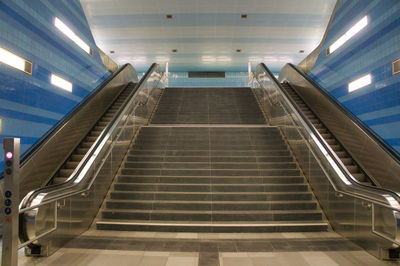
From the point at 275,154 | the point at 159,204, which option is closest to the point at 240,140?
the point at 275,154

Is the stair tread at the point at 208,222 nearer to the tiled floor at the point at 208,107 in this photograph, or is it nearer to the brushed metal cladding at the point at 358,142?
the brushed metal cladding at the point at 358,142

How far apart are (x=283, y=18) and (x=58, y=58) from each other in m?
9.07

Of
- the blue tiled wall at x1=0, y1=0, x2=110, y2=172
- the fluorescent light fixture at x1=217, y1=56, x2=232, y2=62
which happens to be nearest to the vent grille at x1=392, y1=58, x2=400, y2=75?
the blue tiled wall at x1=0, y1=0, x2=110, y2=172

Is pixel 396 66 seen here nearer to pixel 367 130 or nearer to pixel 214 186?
pixel 367 130

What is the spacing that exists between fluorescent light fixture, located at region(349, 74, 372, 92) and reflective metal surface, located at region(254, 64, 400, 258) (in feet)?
5.74

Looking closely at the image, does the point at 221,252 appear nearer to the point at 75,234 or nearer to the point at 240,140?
the point at 75,234

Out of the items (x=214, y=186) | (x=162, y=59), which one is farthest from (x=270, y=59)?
(x=214, y=186)

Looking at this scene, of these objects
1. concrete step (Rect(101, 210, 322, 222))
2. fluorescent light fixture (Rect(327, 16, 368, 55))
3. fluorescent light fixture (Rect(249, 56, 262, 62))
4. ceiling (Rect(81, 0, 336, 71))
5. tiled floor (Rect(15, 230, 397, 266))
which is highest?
ceiling (Rect(81, 0, 336, 71))

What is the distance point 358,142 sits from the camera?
5699mm

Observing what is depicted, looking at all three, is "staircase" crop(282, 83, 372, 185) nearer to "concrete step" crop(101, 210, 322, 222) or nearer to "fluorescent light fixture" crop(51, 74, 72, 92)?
"concrete step" crop(101, 210, 322, 222)

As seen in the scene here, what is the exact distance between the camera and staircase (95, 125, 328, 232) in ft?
14.0

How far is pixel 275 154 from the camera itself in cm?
615

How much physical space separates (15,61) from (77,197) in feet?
11.2

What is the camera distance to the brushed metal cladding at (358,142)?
15.5 ft
